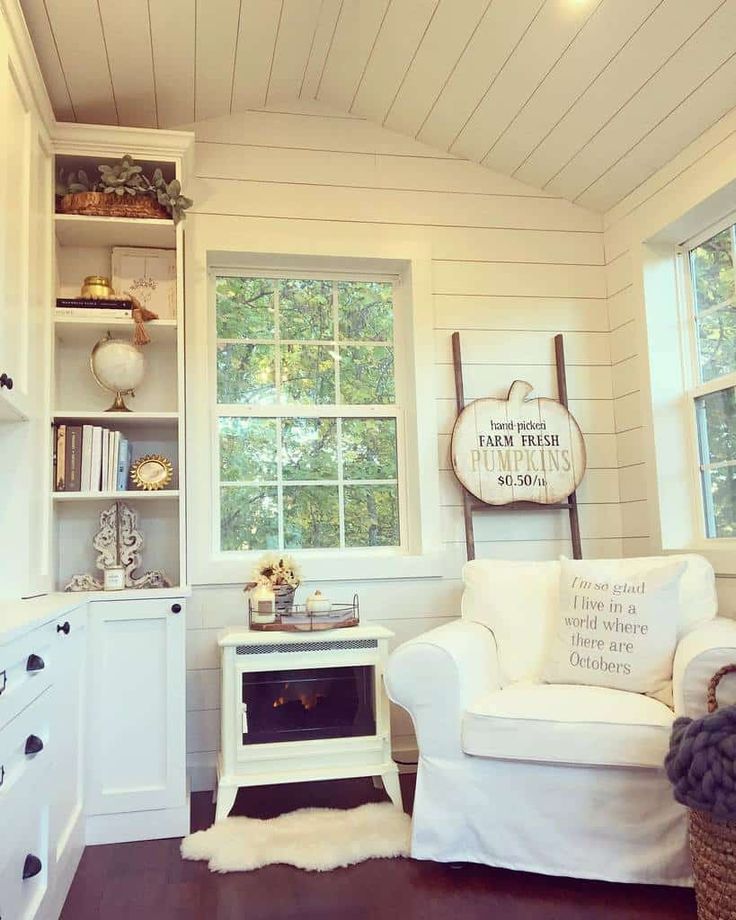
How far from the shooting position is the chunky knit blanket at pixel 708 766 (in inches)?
64.4

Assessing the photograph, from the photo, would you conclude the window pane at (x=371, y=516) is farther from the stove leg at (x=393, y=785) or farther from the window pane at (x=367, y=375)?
the stove leg at (x=393, y=785)

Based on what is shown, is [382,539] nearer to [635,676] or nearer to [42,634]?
[635,676]

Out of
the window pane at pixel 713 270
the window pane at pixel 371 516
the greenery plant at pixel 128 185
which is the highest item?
the greenery plant at pixel 128 185

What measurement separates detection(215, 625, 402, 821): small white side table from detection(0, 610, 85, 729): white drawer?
72 cm

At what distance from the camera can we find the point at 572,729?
2.09 meters

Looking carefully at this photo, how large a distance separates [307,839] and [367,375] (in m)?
1.88

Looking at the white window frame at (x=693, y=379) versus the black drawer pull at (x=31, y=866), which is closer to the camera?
the black drawer pull at (x=31, y=866)

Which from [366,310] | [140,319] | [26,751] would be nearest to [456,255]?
[366,310]

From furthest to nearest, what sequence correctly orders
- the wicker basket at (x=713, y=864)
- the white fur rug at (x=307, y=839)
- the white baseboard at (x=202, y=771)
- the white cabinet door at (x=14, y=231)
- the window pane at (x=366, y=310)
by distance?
the window pane at (x=366, y=310), the white baseboard at (x=202, y=771), the white fur rug at (x=307, y=839), the white cabinet door at (x=14, y=231), the wicker basket at (x=713, y=864)

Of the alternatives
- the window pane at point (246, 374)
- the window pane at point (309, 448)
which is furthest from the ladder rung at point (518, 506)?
the window pane at point (246, 374)

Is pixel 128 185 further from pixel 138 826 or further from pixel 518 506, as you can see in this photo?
pixel 138 826

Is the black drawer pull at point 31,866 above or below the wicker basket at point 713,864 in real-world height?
above

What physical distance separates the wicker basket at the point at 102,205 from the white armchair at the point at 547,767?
187 cm

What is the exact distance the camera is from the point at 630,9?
2.38 metres
